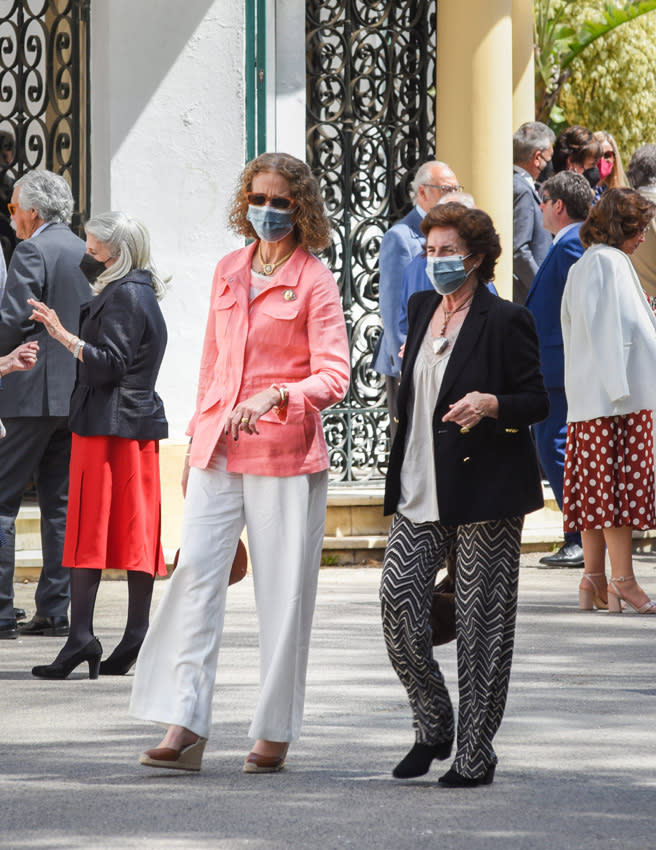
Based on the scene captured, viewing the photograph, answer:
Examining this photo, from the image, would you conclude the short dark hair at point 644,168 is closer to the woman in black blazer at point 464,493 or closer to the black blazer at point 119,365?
the black blazer at point 119,365

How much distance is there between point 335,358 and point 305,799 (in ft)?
4.47

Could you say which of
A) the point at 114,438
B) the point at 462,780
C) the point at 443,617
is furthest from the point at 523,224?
the point at 462,780

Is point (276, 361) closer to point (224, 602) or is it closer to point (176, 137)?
point (224, 602)

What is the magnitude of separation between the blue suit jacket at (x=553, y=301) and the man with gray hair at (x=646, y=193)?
796 millimetres

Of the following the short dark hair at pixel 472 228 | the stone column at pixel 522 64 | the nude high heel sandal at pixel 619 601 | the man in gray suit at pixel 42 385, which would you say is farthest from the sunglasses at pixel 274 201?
the stone column at pixel 522 64

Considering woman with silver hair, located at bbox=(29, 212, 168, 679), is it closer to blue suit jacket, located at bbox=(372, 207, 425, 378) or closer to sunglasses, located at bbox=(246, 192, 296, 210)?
sunglasses, located at bbox=(246, 192, 296, 210)

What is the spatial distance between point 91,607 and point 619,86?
29645 mm

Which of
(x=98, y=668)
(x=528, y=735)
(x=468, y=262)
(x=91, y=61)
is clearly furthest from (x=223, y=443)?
(x=91, y=61)

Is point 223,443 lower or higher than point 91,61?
lower

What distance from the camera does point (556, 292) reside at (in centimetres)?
1021

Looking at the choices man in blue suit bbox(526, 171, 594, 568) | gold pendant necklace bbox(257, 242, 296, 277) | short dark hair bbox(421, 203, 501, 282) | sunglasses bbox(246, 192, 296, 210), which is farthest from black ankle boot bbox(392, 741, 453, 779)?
man in blue suit bbox(526, 171, 594, 568)

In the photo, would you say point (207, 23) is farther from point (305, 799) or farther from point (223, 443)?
point (305, 799)

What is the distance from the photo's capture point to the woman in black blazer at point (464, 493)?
5.45m

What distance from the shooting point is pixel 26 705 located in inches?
266
